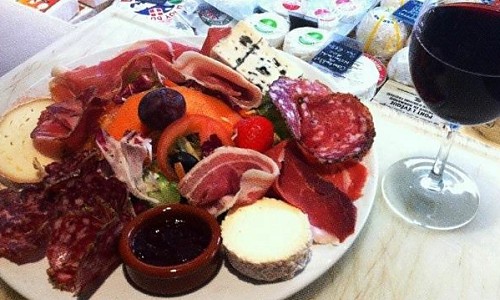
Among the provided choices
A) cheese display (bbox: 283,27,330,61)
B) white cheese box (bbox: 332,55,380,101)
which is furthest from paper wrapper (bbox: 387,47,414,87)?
cheese display (bbox: 283,27,330,61)

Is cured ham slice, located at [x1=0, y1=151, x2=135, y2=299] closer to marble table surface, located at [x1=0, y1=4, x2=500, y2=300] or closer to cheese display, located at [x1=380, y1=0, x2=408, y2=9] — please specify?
marble table surface, located at [x1=0, y1=4, x2=500, y2=300]

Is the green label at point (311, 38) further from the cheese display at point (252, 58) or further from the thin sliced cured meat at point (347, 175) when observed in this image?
the thin sliced cured meat at point (347, 175)

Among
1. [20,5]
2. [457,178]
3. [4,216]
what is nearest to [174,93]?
[4,216]

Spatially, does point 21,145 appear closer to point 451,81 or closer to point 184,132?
point 184,132

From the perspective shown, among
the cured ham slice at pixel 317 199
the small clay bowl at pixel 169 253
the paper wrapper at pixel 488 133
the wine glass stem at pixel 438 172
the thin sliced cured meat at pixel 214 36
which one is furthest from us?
the paper wrapper at pixel 488 133

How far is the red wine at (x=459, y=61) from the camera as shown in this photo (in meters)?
0.75

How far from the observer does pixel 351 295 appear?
0.83 metres

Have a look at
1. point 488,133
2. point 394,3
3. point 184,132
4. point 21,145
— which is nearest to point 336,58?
point 394,3

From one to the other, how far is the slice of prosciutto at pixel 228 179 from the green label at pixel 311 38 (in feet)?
2.38

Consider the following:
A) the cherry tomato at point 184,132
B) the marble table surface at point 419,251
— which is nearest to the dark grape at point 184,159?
the cherry tomato at point 184,132

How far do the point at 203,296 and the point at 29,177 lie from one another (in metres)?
0.33

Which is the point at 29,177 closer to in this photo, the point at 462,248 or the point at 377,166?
the point at 377,166

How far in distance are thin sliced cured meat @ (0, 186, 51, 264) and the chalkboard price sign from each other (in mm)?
833

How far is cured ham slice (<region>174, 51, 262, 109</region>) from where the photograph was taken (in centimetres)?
99
